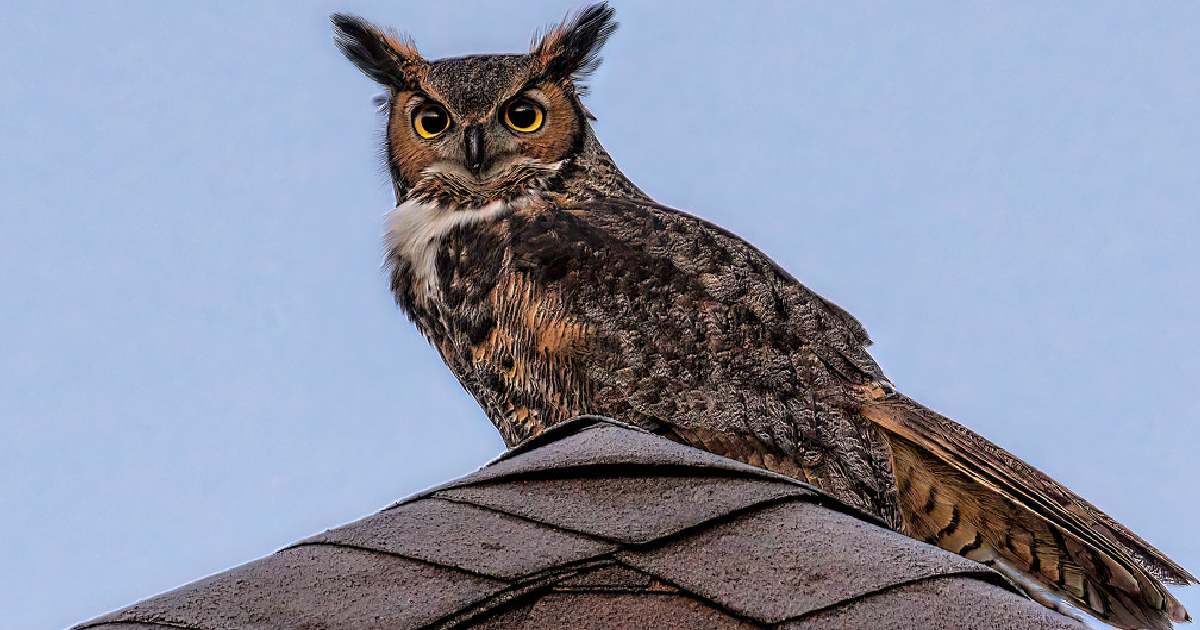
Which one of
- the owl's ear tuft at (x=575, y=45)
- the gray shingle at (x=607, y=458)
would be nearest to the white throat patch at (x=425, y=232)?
Answer: the owl's ear tuft at (x=575, y=45)

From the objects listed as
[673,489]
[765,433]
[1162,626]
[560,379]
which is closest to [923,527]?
[765,433]

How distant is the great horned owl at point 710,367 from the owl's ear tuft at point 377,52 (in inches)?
32.0

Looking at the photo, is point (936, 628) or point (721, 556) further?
point (721, 556)

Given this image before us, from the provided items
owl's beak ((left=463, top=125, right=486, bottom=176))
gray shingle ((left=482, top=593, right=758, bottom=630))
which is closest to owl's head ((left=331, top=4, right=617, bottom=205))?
owl's beak ((left=463, top=125, right=486, bottom=176))

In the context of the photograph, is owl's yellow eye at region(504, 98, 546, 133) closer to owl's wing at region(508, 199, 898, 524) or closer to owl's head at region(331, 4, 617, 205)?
owl's head at region(331, 4, 617, 205)

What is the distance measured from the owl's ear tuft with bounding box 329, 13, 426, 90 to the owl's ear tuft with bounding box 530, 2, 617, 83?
20.8 inches

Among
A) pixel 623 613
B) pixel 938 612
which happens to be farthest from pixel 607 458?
pixel 938 612

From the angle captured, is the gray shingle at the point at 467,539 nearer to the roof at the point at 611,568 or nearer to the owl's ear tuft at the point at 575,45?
the roof at the point at 611,568

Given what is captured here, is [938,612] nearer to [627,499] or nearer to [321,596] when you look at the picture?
[627,499]

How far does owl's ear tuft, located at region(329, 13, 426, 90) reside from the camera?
5.46 metres

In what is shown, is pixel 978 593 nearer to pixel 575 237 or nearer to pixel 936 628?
pixel 936 628

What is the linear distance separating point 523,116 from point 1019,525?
2.55 metres

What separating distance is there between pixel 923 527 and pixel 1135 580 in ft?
2.61

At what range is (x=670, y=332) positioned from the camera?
418 cm
